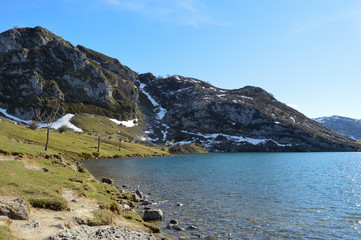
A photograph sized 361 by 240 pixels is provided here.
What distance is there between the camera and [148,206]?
34.4 m

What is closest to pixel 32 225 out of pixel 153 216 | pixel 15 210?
pixel 15 210

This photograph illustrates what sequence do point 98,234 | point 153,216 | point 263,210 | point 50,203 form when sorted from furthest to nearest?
point 263,210 → point 153,216 → point 50,203 → point 98,234

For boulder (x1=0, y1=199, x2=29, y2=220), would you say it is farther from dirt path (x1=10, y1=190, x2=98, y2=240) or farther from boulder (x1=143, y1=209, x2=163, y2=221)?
boulder (x1=143, y1=209, x2=163, y2=221)

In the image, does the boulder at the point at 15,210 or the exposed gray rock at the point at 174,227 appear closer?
the boulder at the point at 15,210

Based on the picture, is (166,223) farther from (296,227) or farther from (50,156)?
(50,156)

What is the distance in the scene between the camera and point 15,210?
53.7 feet

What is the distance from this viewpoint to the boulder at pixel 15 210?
1587 centimetres

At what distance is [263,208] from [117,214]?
21833 mm

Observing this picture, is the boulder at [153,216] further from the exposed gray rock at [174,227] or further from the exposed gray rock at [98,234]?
the exposed gray rock at [98,234]

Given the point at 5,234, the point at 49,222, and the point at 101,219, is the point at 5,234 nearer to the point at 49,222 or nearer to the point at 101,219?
the point at 49,222

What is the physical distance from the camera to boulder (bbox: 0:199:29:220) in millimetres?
15869

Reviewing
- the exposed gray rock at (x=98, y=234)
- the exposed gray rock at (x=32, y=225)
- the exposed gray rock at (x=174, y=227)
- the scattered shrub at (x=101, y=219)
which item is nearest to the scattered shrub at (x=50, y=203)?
the scattered shrub at (x=101, y=219)

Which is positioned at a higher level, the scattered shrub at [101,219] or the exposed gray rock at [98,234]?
the exposed gray rock at [98,234]

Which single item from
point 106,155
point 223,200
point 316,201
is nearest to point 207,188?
point 223,200
